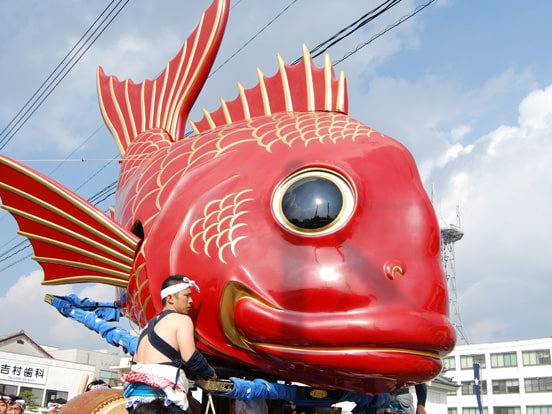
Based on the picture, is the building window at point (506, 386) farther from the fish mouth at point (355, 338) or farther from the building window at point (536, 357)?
the fish mouth at point (355, 338)

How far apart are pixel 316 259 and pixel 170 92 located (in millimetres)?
3307

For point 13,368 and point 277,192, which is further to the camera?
point 13,368

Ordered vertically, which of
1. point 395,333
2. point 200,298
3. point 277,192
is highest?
point 277,192

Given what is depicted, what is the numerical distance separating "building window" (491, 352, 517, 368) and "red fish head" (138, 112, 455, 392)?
152 feet

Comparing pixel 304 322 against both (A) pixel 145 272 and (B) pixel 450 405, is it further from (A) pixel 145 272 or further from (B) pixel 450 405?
(B) pixel 450 405

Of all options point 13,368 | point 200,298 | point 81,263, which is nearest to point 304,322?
point 200,298

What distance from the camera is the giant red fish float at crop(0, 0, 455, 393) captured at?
3.14 metres

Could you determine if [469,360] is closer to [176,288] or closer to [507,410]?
[507,410]

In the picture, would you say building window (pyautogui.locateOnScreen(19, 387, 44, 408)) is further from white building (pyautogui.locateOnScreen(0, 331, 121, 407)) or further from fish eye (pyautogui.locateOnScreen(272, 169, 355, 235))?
fish eye (pyautogui.locateOnScreen(272, 169, 355, 235))

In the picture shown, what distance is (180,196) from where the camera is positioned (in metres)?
3.88

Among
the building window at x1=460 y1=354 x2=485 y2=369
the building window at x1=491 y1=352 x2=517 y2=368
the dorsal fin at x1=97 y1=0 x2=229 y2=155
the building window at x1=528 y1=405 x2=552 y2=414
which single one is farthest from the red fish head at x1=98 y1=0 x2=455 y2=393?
the building window at x1=460 y1=354 x2=485 y2=369

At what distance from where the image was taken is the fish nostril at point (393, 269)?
126 inches

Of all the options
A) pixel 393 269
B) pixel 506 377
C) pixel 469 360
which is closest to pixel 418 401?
pixel 393 269

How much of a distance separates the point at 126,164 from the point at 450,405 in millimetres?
44995
